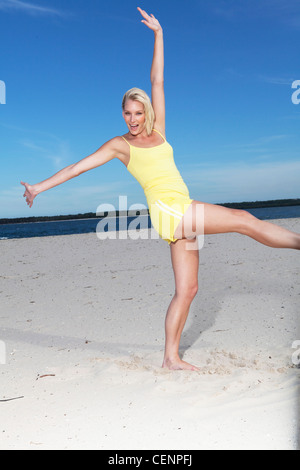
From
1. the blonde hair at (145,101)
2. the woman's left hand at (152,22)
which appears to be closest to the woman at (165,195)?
the blonde hair at (145,101)

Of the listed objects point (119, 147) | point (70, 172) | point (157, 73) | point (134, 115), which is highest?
point (157, 73)

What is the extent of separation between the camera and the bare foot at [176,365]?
3133 mm

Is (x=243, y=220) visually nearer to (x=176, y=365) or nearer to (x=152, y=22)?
(x=176, y=365)

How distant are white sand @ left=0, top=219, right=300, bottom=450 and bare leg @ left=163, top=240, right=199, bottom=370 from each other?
163 mm

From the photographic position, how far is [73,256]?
30.7 ft

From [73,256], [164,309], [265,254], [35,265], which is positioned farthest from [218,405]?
[73,256]

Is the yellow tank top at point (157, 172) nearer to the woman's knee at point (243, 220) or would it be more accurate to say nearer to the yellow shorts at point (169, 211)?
the yellow shorts at point (169, 211)

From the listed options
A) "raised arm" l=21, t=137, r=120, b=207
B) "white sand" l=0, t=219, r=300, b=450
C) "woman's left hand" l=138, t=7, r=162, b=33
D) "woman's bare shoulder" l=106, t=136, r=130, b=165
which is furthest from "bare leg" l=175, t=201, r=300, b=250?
"woman's left hand" l=138, t=7, r=162, b=33

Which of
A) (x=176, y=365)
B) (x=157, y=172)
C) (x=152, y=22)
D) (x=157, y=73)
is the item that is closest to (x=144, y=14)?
(x=152, y=22)

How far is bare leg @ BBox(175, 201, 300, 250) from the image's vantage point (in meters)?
2.71

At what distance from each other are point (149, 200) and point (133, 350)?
1.47m

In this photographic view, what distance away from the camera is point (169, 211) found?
2.81m

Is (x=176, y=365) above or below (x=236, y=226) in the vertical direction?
below

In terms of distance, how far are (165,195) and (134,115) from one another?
0.54m
